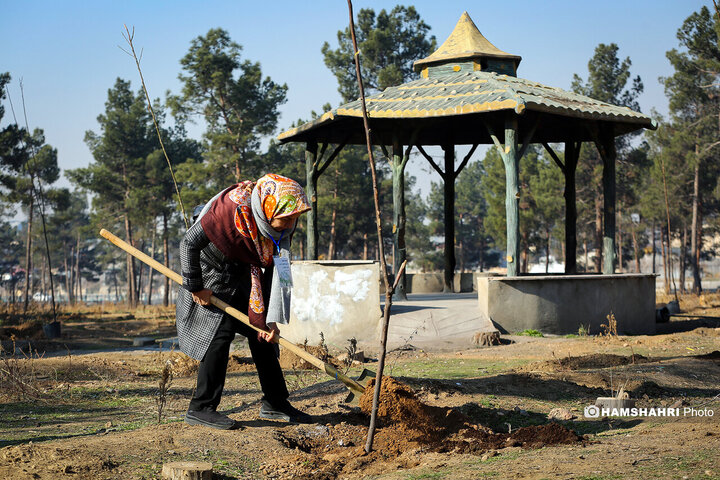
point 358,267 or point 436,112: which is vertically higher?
point 436,112

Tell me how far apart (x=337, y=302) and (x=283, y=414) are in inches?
253

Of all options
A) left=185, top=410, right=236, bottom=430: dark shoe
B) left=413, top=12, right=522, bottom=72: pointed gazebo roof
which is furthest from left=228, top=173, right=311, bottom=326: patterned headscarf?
left=413, top=12, right=522, bottom=72: pointed gazebo roof

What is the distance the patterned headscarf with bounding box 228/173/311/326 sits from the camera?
4727 millimetres

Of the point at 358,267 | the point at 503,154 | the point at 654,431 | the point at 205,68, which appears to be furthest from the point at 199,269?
the point at 205,68

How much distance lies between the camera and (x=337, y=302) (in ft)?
38.3

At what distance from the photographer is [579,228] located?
153 ft

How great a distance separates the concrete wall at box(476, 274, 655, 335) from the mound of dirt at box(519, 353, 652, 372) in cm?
323

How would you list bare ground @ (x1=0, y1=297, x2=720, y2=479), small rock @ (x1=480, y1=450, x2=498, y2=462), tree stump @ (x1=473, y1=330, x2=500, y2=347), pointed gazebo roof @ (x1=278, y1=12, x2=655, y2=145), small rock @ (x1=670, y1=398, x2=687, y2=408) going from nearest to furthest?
bare ground @ (x1=0, y1=297, x2=720, y2=479)
small rock @ (x1=480, y1=450, x2=498, y2=462)
small rock @ (x1=670, y1=398, x2=687, y2=408)
tree stump @ (x1=473, y1=330, x2=500, y2=347)
pointed gazebo roof @ (x1=278, y1=12, x2=655, y2=145)

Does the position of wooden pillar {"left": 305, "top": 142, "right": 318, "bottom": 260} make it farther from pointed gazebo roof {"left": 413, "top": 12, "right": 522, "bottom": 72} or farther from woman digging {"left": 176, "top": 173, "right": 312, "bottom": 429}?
woman digging {"left": 176, "top": 173, "right": 312, "bottom": 429}

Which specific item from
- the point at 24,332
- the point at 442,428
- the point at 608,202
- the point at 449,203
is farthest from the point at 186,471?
the point at 24,332

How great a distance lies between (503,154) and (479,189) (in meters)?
68.2

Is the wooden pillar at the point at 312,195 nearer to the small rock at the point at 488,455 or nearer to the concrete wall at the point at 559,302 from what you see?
the concrete wall at the point at 559,302

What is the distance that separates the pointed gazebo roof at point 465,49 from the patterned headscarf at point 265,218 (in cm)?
1136

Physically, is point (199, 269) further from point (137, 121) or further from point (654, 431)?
point (137, 121)
